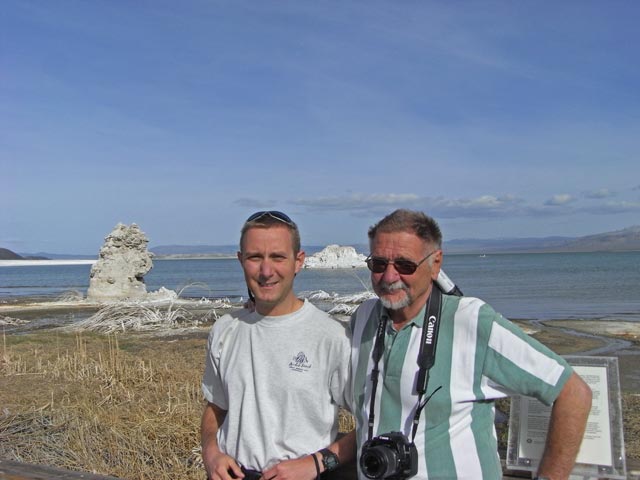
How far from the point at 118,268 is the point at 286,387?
3743 centimetres

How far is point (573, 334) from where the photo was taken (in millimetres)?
20906

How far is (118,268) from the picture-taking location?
3859 centimetres

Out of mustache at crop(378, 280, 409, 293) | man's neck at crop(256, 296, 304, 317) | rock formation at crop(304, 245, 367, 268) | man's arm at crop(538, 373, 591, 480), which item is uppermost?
rock formation at crop(304, 245, 367, 268)

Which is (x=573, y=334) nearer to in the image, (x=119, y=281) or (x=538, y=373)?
(x=538, y=373)

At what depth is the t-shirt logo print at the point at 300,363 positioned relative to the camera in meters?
2.97

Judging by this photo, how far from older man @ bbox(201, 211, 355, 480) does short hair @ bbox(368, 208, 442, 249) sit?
46 centimetres

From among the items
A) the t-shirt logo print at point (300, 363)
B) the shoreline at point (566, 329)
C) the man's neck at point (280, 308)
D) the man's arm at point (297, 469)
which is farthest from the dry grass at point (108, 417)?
the shoreline at point (566, 329)


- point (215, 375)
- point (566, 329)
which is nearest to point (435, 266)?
point (215, 375)

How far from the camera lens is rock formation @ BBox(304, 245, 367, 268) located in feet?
375

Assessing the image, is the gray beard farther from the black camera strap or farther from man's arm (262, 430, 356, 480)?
man's arm (262, 430, 356, 480)

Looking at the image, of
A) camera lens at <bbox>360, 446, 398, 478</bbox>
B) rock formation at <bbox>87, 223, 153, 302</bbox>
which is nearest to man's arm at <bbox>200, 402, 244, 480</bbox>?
camera lens at <bbox>360, 446, 398, 478</bbox>

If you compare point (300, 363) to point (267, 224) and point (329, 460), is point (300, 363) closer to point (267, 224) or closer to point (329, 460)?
point (329, 460)

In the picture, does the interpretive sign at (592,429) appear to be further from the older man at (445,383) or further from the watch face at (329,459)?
the watch face at (329,459)

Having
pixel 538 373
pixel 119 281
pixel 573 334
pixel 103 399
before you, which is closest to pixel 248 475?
pixel 538 373
